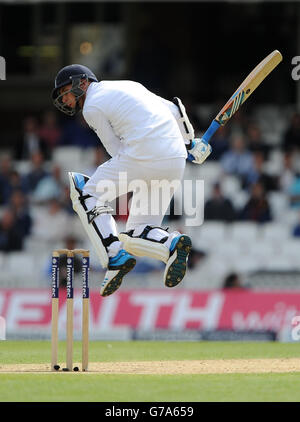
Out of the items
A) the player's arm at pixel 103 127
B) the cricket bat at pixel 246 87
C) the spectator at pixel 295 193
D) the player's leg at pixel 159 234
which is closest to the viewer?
the player's arm at pixel 103 127

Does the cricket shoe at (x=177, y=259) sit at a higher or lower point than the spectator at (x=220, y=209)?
lower

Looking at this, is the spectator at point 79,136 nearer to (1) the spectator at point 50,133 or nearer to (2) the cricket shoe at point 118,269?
(1) the spectator at point 50,133

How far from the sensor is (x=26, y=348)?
32.7 feet

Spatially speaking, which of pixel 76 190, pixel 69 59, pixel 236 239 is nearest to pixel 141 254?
pixel 76 190

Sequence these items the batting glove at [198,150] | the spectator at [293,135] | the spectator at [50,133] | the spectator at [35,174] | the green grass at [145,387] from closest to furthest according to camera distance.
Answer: the green grass at [145,387], the batting glove at [198,150], the spectator at [35,174], the spectator at [293,135], the spectator at [50,133]

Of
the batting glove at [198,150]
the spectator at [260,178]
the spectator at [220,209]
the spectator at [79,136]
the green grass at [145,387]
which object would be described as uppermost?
the spectator at [79,136]

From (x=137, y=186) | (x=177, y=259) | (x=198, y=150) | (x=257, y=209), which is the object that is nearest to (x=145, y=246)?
(x=177, y=259)

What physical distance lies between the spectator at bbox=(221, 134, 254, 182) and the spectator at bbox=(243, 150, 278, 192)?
0.44 ft

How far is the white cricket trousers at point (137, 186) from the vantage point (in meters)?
7.28

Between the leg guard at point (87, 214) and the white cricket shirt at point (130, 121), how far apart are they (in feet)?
1.10

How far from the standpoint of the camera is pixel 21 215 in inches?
548

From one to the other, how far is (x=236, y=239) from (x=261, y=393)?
7417 mm

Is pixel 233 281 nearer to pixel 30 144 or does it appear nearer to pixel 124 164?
pixel 30 144

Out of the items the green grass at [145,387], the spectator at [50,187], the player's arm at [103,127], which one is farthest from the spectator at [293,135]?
the player's arm at [103,127]
